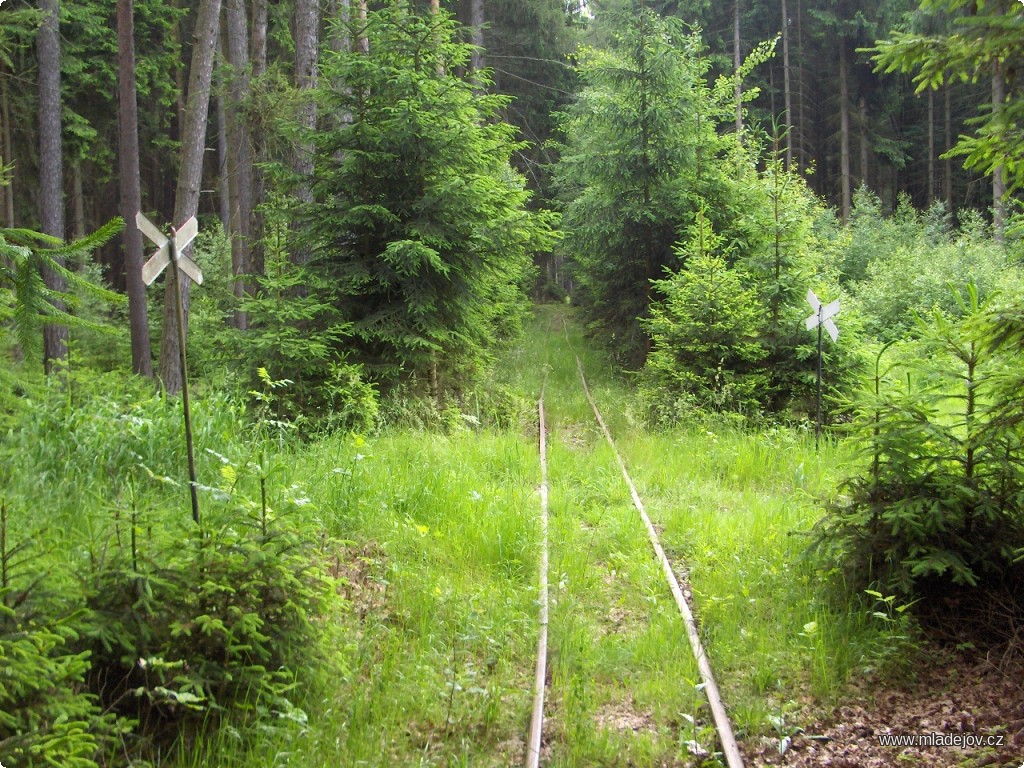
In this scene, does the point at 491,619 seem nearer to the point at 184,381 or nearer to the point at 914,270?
the point at 184,381

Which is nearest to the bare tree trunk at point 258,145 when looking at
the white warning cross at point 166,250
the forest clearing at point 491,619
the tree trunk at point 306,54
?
the tree trunk at point 306,54

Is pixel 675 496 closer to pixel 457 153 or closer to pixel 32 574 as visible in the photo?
pixel 457 153

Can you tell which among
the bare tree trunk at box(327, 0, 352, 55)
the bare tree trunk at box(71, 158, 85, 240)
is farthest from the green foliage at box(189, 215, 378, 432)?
the bare tree trunk at box(71, 158, 85, 240)

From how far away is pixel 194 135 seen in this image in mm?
14328

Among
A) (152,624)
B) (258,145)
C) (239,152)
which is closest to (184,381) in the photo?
(152,624)

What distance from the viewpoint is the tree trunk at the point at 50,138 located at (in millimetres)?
15781

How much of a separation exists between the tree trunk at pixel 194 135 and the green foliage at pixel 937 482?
12.6 meters

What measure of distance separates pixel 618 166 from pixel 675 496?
33.2 feet

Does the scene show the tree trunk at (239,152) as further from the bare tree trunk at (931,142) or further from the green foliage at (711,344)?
the bare tree trunk at (931,142)

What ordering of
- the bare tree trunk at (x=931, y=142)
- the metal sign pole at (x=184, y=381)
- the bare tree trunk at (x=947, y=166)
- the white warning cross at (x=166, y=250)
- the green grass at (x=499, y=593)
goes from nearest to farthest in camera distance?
the green grass at (x=499, y=593) < the metal sign pole at (x=184, y=381) < the white warning cross at (x=166, y=250) < the bare tree trunk at (x=947, y=166) < the bare tree trunk at (x=931, y=142)

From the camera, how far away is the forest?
3.77 m

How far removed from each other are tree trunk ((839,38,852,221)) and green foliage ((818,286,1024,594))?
29.7 metres

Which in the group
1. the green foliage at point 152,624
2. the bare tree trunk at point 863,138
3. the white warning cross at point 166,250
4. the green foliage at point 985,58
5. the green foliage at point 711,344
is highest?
the bare tree trunk at point 863,138

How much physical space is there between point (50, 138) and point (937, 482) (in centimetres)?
1819
